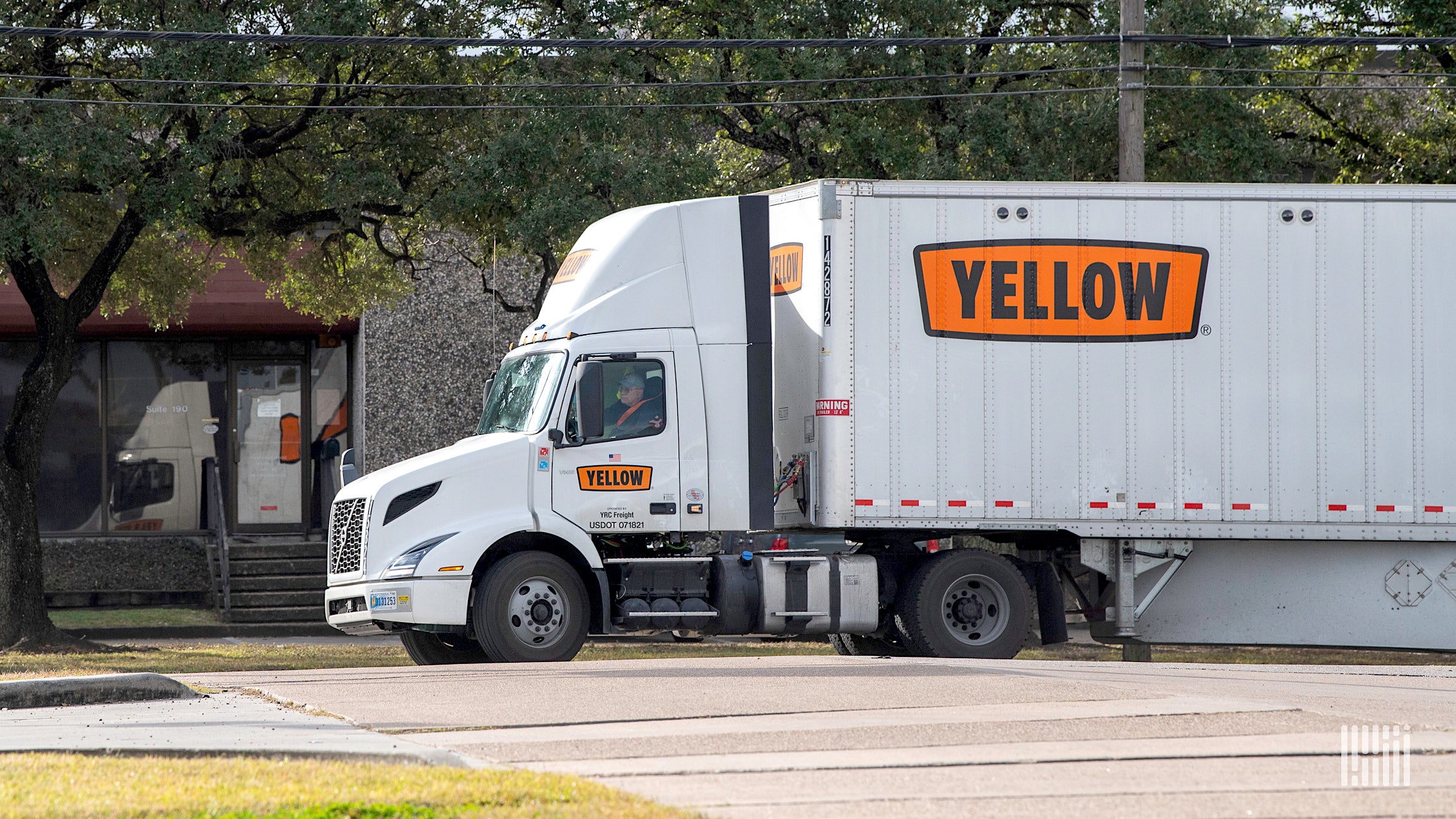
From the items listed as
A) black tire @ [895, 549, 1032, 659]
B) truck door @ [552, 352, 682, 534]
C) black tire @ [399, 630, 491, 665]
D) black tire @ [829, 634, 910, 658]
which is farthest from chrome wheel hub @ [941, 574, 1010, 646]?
black tire @ [399, 630, 491, 665]

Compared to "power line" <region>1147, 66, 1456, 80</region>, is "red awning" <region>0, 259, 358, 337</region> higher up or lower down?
lower down

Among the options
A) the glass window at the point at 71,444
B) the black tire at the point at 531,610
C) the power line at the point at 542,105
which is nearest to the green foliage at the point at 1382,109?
the power line at the point at 542,105

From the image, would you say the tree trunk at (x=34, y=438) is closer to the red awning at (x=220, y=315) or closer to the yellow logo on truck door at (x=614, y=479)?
the red awning at (x=220, y=315)

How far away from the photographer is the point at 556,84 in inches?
642

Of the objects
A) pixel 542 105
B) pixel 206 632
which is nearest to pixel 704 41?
pixel 542 105

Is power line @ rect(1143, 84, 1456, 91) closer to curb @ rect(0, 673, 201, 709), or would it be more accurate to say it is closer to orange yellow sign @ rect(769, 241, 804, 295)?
orange yellow sign @ rect(769, 241, 804, 295)

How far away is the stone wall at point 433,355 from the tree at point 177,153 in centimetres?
463

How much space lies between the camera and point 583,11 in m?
17.0

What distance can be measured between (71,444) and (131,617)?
12.3 ft

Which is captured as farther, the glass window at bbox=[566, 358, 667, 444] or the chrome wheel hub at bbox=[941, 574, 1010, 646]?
the chrome wheel hub at bbox=[941, 574, 1010, 646]

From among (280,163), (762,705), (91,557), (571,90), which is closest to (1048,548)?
(762,705)

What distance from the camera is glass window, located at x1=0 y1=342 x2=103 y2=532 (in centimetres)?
2356

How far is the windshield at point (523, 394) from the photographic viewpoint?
488 inches

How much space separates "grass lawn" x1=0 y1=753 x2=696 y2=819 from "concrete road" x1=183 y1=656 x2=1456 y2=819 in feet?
1.38
